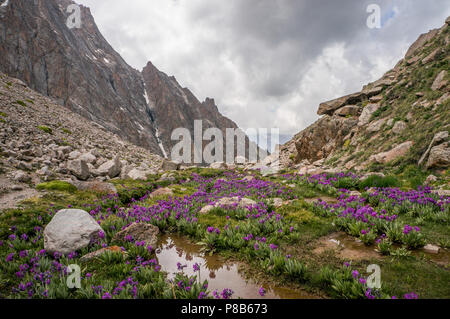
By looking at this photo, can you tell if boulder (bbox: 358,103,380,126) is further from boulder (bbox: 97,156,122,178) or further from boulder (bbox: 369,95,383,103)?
boulder (bbox: 97,156,122,178)

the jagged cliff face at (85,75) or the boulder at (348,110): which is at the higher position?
the jagged cliff face at (85,75)

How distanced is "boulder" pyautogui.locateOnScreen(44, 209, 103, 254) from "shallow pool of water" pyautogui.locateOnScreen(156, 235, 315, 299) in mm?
1798

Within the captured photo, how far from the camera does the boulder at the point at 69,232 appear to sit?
4.90m

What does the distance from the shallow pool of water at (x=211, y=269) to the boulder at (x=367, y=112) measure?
20.7 m

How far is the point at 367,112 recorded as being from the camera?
2067 centimetres

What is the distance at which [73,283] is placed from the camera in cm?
372

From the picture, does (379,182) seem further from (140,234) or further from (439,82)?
(439,82)

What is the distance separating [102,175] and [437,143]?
1912 centimetres

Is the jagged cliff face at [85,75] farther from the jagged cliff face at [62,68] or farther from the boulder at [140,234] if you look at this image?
the boulder at [140,234]

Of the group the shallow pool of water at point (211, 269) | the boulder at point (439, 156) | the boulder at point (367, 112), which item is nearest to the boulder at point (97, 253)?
the shallow pool of water at point (211, 269)

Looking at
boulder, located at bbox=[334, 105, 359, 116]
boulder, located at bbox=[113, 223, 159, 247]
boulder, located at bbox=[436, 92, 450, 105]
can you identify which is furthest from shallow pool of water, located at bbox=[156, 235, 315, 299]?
boulder, located at bbox=[334, 105, 359, 116]

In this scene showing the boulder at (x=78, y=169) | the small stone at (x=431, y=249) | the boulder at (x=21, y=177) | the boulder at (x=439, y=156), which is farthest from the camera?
the boulder at (x=78, y=169)
